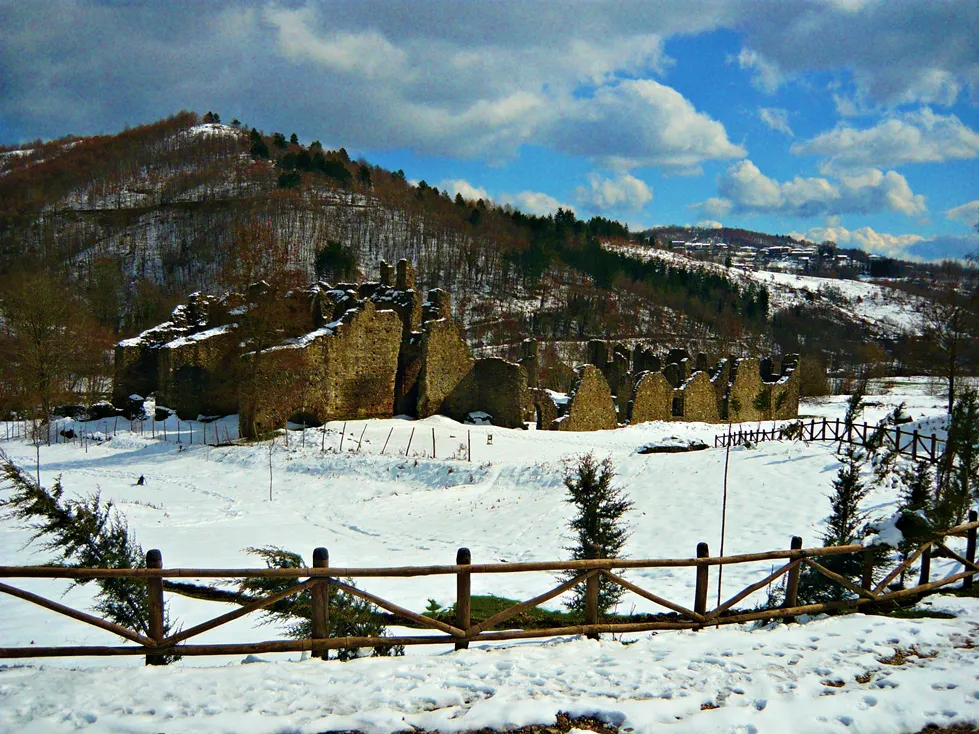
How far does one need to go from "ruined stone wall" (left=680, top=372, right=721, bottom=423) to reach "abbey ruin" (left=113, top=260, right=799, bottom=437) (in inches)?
28.4

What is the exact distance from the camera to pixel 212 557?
45.3 feet

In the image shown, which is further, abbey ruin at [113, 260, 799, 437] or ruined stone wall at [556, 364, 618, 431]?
ruined stone wall at [556, 364, 618, 431]

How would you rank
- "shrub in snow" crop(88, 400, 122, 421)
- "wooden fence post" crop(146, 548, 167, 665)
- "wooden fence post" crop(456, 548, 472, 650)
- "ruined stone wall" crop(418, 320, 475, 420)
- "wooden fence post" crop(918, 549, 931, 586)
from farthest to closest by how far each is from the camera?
1. "shrub in snow" crop(88, 400, 122, 421)
2. "ruined stone wall" crop(418, 320, 475, 420)
3. "wooden fence post" crop(918, 549, 931, 586)
4. "wooden fence post" crop(456, 548, 472, 650)
5. "wooden fence post" crop(146, 548, 167, 665)

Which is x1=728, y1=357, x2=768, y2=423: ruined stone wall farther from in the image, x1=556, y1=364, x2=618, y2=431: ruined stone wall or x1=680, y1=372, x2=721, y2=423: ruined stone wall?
x1=556, y1=364, x2=618, y2=431: ruined stone wall

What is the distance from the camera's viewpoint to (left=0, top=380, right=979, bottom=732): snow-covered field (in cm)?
586

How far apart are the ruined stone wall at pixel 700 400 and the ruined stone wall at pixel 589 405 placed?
226 inches

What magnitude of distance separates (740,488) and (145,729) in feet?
55.4

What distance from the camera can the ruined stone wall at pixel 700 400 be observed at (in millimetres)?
38969

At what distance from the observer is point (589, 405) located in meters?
34.0

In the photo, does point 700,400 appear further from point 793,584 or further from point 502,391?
point 793,584

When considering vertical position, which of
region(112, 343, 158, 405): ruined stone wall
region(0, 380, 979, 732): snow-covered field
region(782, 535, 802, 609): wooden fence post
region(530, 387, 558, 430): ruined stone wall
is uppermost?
region(112, 343, 158, 405): ruined stone wall

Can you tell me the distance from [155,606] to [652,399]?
32330 mm

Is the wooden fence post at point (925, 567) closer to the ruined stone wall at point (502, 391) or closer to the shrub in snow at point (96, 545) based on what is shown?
the shrub in snow at point (96, 545)

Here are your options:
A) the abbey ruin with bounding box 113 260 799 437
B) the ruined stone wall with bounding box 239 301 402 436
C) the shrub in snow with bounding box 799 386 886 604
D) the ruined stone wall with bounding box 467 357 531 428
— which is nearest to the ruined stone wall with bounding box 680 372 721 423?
the abbey ruin with bounding box 113 260 799 437
